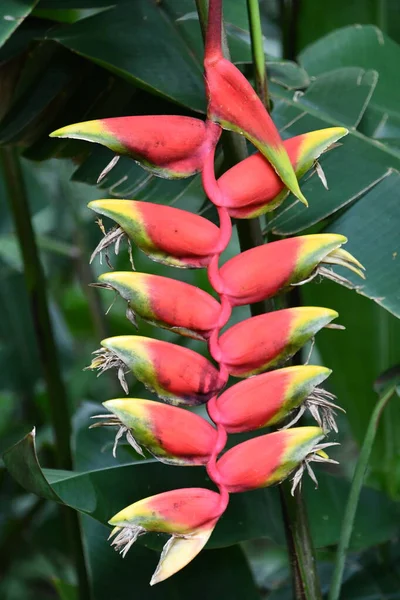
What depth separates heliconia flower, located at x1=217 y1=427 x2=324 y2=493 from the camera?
316 millimetres

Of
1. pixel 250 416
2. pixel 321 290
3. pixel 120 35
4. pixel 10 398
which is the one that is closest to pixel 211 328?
pixel 250 416

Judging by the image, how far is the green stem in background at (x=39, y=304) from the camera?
2.62ft

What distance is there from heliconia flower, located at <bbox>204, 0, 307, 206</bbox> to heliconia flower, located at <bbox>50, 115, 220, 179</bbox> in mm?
12

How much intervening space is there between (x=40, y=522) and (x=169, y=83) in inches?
32.4

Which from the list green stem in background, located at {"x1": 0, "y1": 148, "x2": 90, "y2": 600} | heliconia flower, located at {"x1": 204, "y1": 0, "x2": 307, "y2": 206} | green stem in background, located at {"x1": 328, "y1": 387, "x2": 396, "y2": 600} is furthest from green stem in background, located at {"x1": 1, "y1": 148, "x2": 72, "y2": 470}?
heliconia flower, located at {"x1": 204, "y1": 0, "x2": 307, "y2": 206}

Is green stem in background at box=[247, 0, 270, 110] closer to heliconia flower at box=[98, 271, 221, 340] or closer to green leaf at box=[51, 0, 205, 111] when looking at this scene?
green leaf at box=[51, 0, 205, 111]

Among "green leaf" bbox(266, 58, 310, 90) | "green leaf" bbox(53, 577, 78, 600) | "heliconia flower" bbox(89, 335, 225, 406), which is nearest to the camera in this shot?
"heliconia flower" bbox(89, 335, 225, 406)

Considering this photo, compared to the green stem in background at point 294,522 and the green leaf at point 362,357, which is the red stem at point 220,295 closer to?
the green stem in background at point 294,522

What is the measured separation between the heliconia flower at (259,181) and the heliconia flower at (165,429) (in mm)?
103

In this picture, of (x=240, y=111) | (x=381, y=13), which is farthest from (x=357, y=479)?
(x=381, y=13)

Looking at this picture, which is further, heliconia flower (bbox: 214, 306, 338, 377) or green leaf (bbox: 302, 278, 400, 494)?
green leaf (bbox: 302, 278, 400, 494)

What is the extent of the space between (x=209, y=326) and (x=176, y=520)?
3.4 inches

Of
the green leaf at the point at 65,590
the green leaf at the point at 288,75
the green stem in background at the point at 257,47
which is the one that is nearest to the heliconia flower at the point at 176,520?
the green stem in background at the point at 257,47

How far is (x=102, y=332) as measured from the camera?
1216 mm
